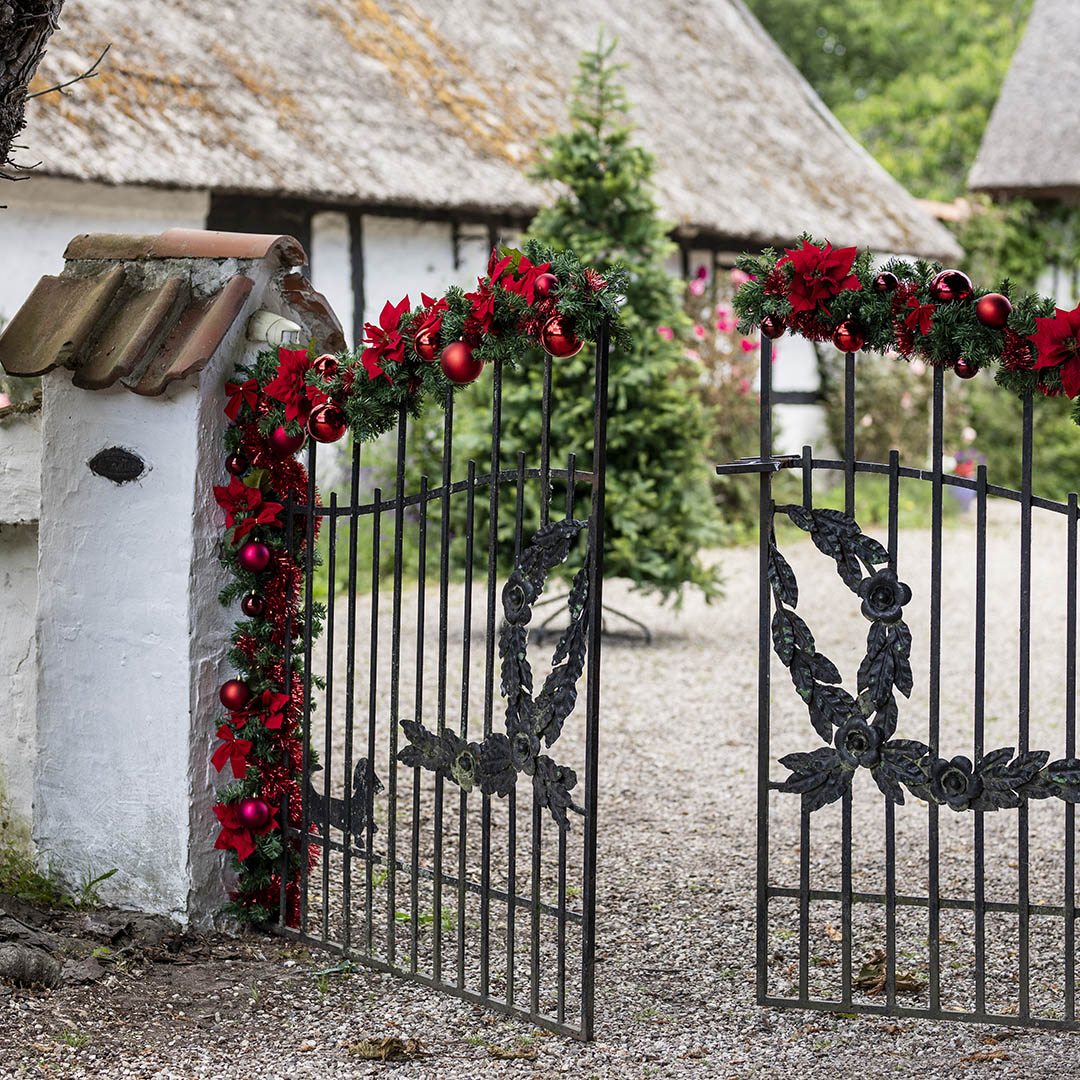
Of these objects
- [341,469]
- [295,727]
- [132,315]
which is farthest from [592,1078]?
[341,469]

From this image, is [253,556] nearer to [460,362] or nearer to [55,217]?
[460,362]

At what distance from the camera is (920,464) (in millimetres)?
13953

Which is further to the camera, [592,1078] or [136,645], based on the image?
[136,645]

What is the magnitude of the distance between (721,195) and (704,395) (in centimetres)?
188

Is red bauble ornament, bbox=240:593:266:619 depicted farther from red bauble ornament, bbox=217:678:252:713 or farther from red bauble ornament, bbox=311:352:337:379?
red bauble ornament, bbox=311:352:337:379

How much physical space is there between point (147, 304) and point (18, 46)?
0.68m

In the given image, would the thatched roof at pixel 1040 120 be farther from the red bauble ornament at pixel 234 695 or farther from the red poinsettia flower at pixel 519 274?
the red bauble ornament at pixel 234 695

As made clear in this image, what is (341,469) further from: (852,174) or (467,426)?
(852,174)

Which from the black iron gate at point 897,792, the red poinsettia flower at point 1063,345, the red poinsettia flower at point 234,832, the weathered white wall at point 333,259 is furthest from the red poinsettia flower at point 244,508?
the weathered white wall at point 333,259

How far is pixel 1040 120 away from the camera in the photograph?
642 inches

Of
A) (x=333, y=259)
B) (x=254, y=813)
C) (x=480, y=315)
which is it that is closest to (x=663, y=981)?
(x=254, y=813)

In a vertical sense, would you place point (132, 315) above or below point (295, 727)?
above

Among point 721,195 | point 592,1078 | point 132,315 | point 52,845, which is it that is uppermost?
point 721,195

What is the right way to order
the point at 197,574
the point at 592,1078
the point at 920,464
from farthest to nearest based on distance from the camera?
the point at 920,464 < the point at 197,574 < the point at 592,1078
